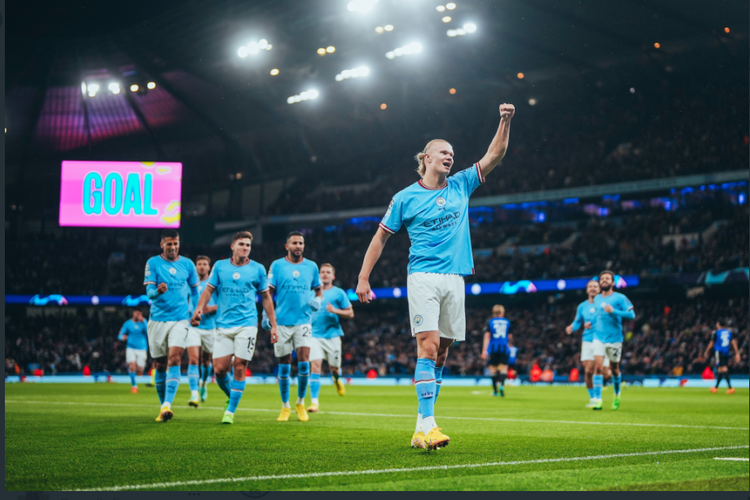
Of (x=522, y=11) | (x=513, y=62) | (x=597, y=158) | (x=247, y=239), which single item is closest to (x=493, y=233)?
(x=597, y=158)

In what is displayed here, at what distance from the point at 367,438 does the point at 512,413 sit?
192 inches

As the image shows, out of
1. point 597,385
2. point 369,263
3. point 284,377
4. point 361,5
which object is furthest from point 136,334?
point 369,263

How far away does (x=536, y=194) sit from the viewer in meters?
38.4

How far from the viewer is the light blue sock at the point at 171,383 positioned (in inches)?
355

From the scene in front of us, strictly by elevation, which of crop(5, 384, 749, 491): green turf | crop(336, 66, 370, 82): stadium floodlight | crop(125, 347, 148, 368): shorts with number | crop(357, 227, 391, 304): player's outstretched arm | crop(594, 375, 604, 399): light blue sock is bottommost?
crop(125, 347, 148, 368): shorts with number

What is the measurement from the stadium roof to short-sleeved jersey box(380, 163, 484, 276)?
1742 cm

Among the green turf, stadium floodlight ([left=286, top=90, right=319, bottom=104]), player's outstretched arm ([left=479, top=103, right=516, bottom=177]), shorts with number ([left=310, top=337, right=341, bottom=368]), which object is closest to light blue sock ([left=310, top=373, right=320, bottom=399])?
shorts with number ([left=310, top=337, right=341, bottom=368])

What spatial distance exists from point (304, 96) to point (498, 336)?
84.5 ft

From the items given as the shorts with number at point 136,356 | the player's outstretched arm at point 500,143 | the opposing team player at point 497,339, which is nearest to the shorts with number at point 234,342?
the player's outstretched arm at point 500,143

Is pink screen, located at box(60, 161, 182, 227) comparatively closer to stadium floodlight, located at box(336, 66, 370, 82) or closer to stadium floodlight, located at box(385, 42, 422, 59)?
stadium floodlight, located at box(336, 66, 370, 82)

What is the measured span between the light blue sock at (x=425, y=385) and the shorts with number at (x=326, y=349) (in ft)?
21.5

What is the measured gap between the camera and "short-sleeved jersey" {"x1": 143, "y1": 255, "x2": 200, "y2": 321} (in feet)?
31.6

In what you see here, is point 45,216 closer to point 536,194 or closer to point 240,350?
point 536,194

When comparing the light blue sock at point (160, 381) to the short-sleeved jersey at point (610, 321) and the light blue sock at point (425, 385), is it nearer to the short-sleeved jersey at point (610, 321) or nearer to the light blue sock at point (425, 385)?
the light blue sock at point (425, 385)
